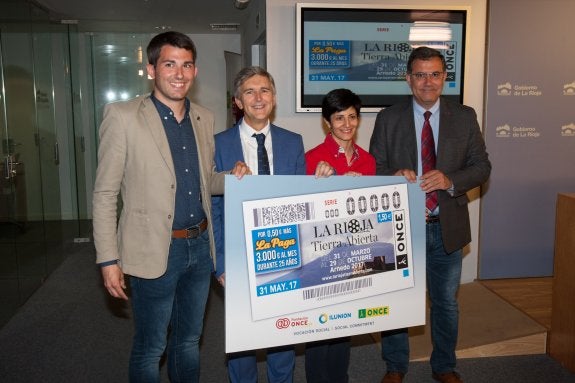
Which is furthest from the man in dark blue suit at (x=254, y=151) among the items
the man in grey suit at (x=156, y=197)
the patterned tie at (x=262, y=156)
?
the man in grey suit at (x=156, y=197)

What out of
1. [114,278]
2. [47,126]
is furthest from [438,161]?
[47,126]

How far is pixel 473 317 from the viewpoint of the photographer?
3.76 metres

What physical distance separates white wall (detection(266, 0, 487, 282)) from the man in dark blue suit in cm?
191

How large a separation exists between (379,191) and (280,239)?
1.67 ft

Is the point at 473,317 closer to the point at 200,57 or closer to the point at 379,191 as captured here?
the point at 379,191

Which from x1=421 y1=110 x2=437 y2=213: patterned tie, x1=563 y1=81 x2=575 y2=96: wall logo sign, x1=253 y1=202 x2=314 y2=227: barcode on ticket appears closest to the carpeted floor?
x1=421 y1=110 x2=437 y2=213: patterned tie

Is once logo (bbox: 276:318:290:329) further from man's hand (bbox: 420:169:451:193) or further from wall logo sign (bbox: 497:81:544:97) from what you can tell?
wall logo sign (bbox: 497:81:544:97)

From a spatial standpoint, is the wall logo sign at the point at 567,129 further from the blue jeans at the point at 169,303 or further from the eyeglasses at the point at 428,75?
the blue jeans at the point at 169,303

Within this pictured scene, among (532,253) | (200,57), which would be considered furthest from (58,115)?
(532,253)

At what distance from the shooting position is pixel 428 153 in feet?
8.90

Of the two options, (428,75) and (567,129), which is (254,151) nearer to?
(428,75)

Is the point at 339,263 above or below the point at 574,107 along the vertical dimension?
below

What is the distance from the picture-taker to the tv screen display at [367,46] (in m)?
4.15

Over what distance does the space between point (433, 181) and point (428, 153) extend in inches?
11.7
